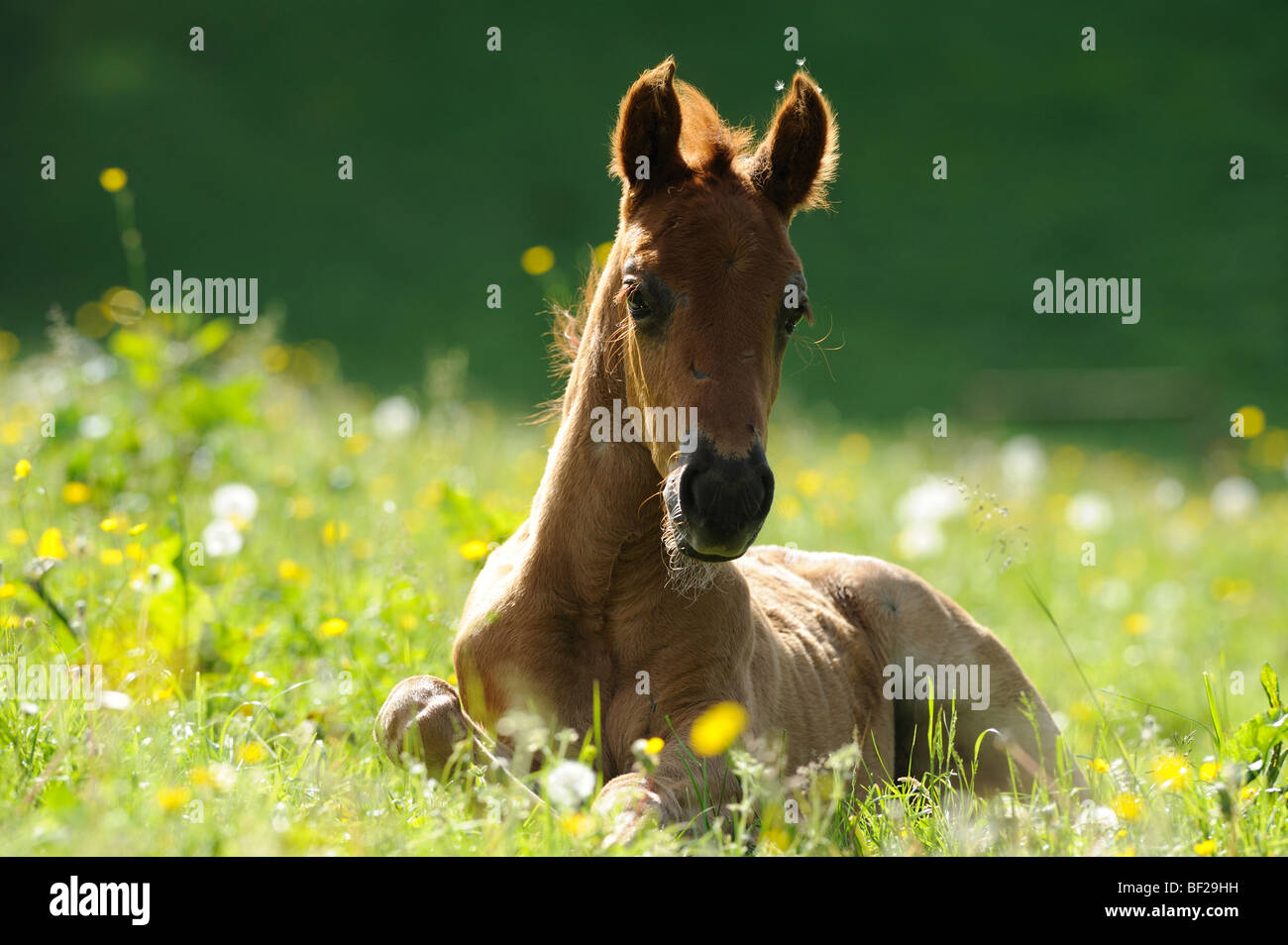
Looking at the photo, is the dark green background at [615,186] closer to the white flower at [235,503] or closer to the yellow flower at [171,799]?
the white flower at [235,503]

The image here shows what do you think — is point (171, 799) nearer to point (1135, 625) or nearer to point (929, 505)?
point (929, 505)

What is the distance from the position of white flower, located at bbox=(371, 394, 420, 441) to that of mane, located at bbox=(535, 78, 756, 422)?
3.66 metres

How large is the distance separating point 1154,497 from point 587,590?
834cm

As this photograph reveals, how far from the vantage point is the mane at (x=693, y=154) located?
3707 mm

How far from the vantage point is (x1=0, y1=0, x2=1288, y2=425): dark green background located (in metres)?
15.6

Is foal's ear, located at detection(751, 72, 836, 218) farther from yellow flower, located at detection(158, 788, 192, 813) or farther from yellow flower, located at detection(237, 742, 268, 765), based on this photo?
yellow flower, located at detection(158, 788, 192, 813)

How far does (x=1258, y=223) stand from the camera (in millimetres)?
19406

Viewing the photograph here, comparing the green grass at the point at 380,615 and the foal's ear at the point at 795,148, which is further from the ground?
the foal's ear at the point at 795,148

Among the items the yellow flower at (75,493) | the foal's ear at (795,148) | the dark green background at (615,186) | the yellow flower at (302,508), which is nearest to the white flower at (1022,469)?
the dark green background at (615,186)

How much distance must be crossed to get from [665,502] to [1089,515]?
5881 mm

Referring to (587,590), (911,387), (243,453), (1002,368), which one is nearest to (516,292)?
(911,387)

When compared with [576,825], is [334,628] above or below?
above

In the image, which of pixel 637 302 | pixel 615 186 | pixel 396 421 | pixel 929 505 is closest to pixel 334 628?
pixel 637 302

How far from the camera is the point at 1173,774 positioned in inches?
135
